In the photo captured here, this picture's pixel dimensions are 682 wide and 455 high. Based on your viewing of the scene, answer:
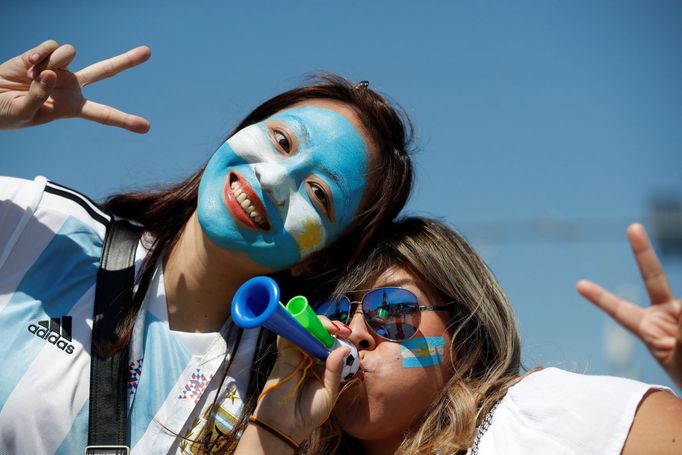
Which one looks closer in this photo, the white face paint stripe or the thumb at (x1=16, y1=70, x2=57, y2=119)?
the thumb at (x1=16, y1=70, x2=57, y2=119)

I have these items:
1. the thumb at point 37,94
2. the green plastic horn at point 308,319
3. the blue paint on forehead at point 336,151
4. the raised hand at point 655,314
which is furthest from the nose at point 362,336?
the thumb at point 37,94

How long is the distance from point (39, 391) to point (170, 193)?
1.07m

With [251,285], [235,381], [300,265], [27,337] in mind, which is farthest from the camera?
[300,265]

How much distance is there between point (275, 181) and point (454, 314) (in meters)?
0.88

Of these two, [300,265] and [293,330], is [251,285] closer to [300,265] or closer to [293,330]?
[293,330]

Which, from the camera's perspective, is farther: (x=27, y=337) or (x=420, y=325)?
(x=420, y=325)

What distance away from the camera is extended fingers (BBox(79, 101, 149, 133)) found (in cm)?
327

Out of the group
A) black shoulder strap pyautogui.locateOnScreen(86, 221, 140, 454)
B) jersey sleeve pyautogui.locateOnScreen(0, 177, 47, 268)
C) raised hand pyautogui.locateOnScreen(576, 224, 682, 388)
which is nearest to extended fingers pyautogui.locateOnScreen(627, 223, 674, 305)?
raised hand pyautogui.locateOnScreen(576, 224, 682, 388)

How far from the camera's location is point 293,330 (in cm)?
286

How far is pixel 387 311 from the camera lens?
11.0ft

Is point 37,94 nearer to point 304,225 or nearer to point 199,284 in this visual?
point 199,284

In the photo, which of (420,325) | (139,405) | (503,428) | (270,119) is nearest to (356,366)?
(420,325)

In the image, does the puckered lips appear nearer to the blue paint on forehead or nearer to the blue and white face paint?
the blue and white face paint

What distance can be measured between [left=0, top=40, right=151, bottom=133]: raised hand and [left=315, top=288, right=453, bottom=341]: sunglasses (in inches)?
39.3
